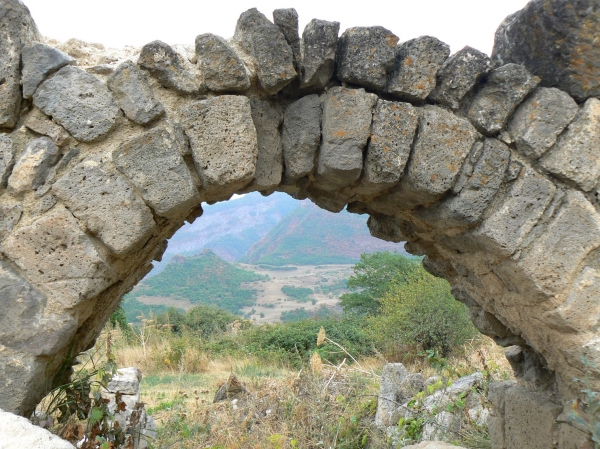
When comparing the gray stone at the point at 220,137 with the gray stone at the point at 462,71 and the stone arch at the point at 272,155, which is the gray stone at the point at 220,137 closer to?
the stone arch at the point at 272,155

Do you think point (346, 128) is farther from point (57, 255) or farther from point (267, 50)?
point (57, 255)

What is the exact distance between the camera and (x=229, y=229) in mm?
80938

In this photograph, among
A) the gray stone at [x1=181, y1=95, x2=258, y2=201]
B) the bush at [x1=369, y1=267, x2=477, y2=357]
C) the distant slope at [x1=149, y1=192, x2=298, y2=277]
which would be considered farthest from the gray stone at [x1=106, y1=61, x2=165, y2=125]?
the distant slope at [x1=149, y1=192, x2=298, y2=277]

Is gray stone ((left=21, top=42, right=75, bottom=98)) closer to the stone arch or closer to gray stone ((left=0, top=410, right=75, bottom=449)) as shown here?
the stone arch

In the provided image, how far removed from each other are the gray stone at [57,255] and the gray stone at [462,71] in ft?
5.92

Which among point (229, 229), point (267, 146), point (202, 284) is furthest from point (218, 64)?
point (229, 229)

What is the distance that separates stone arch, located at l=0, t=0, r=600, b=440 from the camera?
2.27 metres

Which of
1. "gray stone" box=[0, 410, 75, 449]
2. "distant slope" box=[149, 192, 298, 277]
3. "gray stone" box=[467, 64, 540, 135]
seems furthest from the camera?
"distant slope" box=[149, 192, 298, 277]

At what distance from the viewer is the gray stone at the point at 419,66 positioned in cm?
256

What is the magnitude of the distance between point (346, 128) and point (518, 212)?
92cm

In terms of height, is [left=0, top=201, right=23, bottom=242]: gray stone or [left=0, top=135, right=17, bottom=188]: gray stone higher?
[left=0, top=135, right=17, bottom=188]: gray stone

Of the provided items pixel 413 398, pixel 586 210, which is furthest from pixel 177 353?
pixel 586 210

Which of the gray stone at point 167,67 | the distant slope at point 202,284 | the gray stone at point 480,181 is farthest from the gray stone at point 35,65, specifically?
the distant slope at point 202,284

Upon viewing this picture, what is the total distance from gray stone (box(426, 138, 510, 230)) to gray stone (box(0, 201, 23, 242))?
197cm
